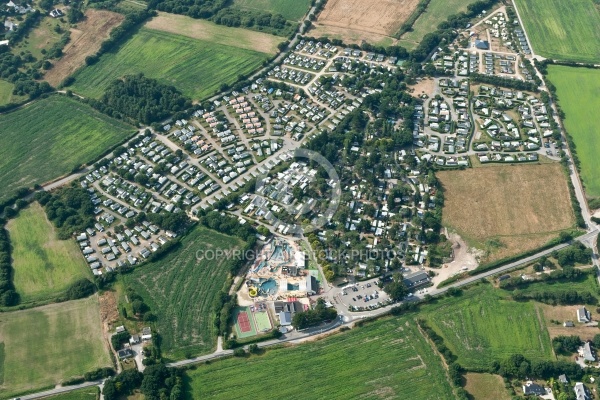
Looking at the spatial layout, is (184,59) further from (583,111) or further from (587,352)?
(587,352)

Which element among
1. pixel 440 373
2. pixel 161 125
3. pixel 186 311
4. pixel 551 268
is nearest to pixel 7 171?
pixel 161 125

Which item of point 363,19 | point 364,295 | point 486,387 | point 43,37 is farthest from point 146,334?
point 363,19

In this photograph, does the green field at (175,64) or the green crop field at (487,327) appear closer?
the green crop field at (487,327)

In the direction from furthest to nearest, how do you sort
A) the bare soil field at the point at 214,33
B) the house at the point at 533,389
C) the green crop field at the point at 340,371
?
the bare soil field at the point at 214,33 → the green crop field at the point at 340,371 → the house at the point at 533,389

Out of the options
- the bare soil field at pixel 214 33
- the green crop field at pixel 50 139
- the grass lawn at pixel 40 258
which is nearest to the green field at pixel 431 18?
the bare soil field at pixel 214 33

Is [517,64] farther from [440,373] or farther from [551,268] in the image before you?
[440,373]

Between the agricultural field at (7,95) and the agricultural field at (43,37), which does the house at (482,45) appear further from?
the agricultural field at (7,95)

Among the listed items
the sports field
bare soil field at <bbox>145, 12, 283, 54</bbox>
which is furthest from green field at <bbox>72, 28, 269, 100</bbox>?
the sports field
